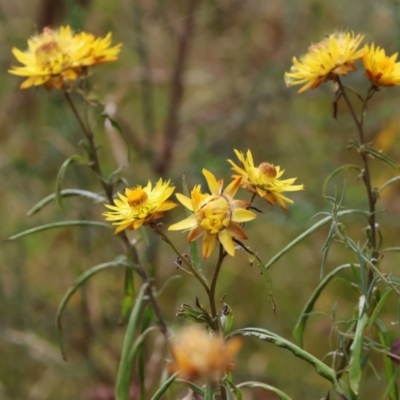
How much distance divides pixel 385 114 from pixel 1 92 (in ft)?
5.15

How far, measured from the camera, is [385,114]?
1451mm

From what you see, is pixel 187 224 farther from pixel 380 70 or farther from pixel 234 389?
pixel 380 70

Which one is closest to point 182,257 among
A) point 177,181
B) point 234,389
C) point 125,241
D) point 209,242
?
point 209,242

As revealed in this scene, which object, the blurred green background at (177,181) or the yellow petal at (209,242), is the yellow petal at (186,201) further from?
the blurred green background at (177,181)

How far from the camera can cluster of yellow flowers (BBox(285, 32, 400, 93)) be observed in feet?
2.08

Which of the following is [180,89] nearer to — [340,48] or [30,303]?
[30,303]

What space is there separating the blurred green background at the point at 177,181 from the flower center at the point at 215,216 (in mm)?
668

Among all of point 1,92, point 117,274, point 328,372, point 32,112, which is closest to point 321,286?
point 328,372

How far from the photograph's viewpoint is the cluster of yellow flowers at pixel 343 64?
633 mm

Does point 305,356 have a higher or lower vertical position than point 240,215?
lower

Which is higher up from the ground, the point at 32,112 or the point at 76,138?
the point at 32,112

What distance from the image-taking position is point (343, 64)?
0.64 meters

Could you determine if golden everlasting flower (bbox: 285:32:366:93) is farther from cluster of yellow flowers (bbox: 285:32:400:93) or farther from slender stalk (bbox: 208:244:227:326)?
slender stalk (bbox: 208:244:227:326)

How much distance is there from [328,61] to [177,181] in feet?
3.26
